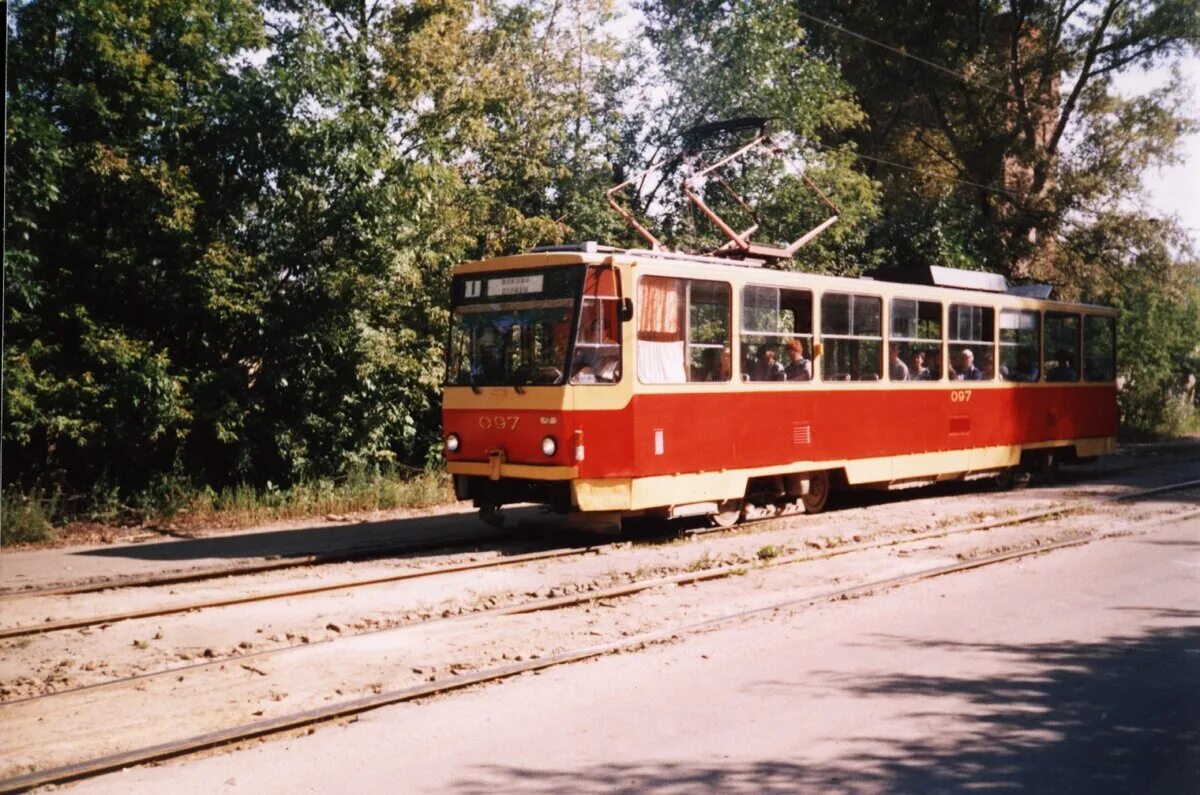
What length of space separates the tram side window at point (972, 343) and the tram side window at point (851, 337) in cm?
203

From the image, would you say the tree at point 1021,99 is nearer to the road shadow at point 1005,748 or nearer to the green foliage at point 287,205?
the green foliage at point 287,205

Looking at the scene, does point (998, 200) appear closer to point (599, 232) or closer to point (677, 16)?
point (677, 16)

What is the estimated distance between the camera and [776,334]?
13.3 metres

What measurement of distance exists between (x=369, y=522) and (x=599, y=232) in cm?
880

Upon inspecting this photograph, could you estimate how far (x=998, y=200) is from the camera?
1211 inches

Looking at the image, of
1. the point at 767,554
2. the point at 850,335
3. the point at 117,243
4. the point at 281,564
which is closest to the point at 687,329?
the point at 767,554

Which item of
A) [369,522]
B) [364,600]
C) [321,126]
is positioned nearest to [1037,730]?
[364,600]

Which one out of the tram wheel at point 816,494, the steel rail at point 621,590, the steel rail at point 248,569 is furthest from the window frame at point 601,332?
the tram wheel at point 816,494

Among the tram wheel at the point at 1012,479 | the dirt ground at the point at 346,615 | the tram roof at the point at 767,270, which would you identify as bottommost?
the dirt ground at the point at 346,615

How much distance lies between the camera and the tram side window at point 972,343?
Answer: 1645 centimetres

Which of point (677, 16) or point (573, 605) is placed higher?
point (677, 16)

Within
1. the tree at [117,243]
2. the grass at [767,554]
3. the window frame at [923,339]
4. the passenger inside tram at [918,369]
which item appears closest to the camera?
the grass at [767,554]

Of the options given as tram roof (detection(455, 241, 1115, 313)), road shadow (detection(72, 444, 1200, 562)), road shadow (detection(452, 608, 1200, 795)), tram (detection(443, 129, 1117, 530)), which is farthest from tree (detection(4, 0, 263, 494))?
road shadow (detection(452, 608, 1200, 795))

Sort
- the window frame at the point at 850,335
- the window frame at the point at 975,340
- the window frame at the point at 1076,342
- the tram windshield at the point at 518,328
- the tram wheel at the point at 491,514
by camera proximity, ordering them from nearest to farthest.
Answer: the tram windshield at the point at 518,328
the tram wheel at the point at 491,514
the window frame at the point at 850,335
the window frame at the point at 975,340
the window frame at the point at 1076,342
